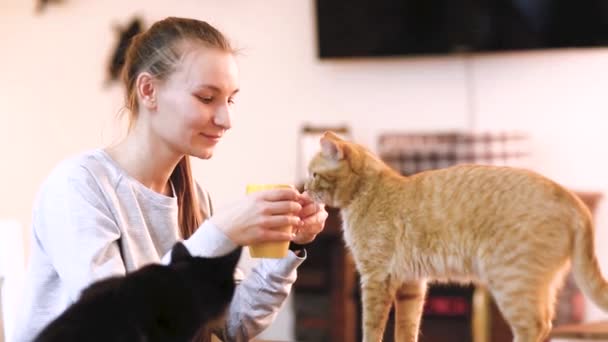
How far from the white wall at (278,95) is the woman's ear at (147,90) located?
187cm

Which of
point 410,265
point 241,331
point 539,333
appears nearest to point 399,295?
point 410,265

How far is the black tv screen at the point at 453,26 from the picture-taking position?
3.16m

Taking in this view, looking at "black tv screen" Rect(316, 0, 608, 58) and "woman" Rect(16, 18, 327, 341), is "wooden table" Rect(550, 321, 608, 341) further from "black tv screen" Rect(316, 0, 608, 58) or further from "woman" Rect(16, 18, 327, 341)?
"black tv screen" Rect(316, 0, 608, 58)

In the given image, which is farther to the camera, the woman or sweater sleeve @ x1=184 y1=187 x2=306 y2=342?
sweater sleeve @ x1=184 y1=187 x2=306 y2=342

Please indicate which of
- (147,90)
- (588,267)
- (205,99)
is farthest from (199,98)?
(588,267)

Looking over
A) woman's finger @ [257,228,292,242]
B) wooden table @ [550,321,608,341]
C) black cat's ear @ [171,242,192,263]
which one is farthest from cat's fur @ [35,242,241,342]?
wooden table @ [550,321,608,341]

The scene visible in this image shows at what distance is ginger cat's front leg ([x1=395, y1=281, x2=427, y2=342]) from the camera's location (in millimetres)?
1077

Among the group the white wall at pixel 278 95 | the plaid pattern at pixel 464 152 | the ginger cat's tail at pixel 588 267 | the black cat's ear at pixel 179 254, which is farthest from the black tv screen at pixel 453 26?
the black cat's ear at pixel 179 254

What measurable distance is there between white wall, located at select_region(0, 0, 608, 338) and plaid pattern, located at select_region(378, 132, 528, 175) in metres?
0.19

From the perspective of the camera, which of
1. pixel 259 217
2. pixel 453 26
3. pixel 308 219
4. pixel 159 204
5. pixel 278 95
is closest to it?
pixel 259 217

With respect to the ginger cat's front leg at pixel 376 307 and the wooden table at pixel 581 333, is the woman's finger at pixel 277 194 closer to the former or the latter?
the ginger cat's front leg at pixel 376 307

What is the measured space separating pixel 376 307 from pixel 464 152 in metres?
2.18

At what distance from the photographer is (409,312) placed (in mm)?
1077

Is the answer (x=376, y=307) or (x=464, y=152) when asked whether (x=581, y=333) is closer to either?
(x=376, y=307)
